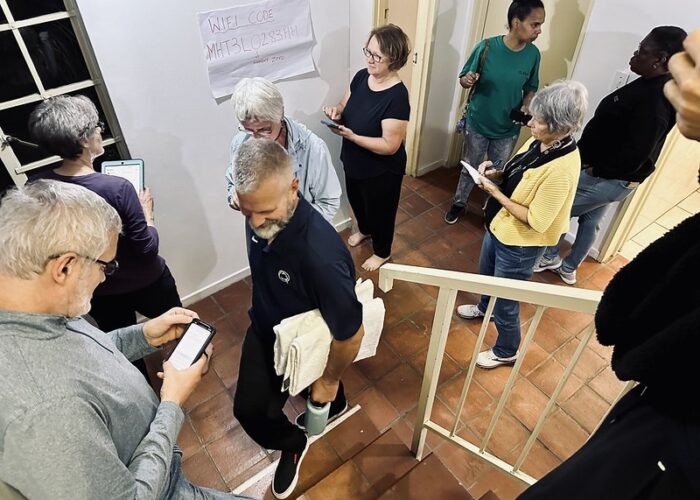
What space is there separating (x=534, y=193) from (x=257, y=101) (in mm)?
1245

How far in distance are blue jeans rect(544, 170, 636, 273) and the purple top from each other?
2230 mm

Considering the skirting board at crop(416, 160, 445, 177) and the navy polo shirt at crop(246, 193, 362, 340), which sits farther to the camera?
the skirting board at crop(416, 160, 445, 177)

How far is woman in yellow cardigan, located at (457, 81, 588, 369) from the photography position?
1891 mm

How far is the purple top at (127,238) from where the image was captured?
174cm

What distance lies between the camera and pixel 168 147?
2.35 m

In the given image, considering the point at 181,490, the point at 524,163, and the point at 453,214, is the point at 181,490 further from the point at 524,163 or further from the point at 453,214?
the point at 453,214

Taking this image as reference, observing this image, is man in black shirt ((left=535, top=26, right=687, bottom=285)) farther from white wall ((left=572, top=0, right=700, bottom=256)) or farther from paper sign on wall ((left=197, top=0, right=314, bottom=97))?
paper sign on wall ((left=197, top=0, right=314, bottom=97))

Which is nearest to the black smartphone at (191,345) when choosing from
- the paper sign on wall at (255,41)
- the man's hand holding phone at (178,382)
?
the man's hand holding phone at (178,382)

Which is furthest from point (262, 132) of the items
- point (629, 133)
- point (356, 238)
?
point (629, 133)

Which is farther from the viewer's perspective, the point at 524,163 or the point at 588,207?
the point at 588,207

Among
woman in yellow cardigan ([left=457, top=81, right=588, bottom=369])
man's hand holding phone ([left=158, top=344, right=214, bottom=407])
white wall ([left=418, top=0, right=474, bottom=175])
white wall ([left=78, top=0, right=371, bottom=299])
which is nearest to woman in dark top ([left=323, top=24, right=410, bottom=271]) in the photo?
white wall ([left=78, top=0, right=371, bottom=299])

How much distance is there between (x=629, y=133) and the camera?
2396 millimetres

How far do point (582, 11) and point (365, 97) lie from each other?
5.57ft

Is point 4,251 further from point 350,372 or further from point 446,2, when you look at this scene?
point 446,2
